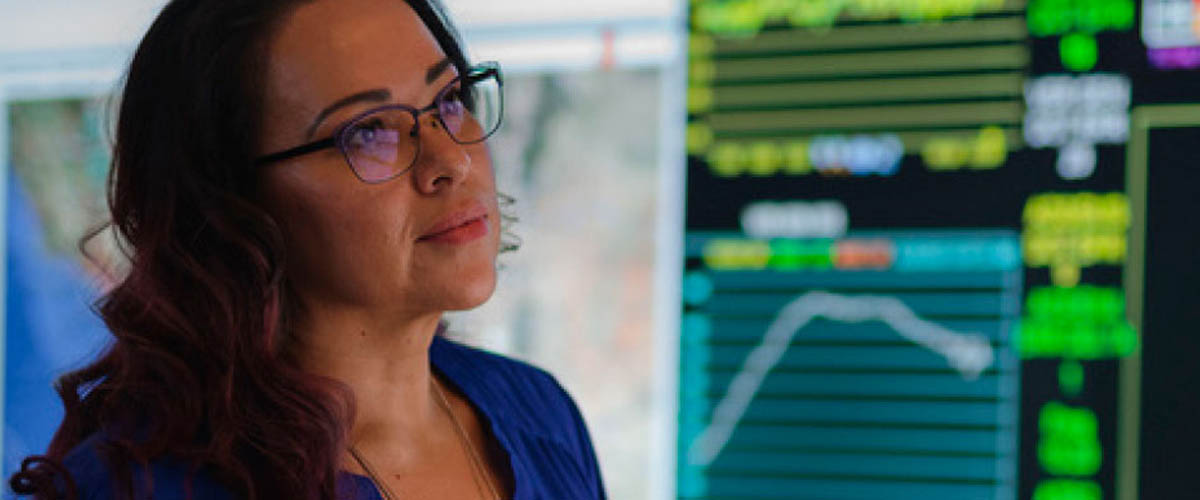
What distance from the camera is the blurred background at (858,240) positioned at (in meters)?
1.63

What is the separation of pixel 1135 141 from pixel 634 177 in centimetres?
78

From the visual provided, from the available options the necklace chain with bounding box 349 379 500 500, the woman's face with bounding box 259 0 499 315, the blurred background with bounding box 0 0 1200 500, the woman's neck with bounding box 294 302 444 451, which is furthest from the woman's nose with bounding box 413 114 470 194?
the blurred background with bounding box 0 0 1200 500

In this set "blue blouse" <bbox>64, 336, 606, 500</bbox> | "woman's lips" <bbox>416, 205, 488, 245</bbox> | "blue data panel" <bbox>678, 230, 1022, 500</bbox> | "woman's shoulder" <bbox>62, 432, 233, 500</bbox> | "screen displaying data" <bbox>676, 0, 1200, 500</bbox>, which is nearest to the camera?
"woman's shoulder" <bbox>62, 432, 233, 500</bbox>

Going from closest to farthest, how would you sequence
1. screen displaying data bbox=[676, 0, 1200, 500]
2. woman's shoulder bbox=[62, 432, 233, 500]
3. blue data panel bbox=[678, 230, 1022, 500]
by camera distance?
woman's shoulder bbox=[62, 432, 233, 500], screen displaying data bbox=[676, 0, 1200, 500], blue data panel bbox=[678, 230, 1022, 500]

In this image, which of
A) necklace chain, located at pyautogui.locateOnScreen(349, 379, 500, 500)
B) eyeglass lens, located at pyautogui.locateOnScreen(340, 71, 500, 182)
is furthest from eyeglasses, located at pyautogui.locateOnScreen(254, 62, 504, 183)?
necklace chain, located at pyautogui.locateOnScreen(349, 379, 500, 500)

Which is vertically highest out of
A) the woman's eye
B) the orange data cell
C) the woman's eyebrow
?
the woman's eyebrow

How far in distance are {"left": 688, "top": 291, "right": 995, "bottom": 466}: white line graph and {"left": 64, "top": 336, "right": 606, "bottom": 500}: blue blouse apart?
2.44 feet

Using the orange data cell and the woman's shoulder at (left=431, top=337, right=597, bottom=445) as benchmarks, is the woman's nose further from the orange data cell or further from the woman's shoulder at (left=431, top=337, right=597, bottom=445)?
the orange data cell

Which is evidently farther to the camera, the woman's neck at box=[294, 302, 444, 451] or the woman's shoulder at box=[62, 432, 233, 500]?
the woman's neck at box=[294, 302, 444, 451]

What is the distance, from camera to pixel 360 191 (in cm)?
87

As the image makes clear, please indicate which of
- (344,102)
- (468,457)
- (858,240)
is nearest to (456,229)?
(344,102)

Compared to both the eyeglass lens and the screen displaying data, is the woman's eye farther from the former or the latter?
the screen displaying data

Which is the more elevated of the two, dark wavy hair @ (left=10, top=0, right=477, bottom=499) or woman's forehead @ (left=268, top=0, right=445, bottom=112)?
woman's forehead @ (left=268, top=0, right=445, bottom=112)

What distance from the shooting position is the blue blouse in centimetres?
101
